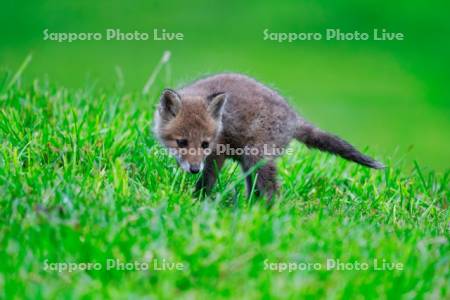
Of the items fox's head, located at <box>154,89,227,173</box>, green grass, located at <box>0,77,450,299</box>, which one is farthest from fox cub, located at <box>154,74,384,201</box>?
green grass, located at <box>0,77,450,299</box>

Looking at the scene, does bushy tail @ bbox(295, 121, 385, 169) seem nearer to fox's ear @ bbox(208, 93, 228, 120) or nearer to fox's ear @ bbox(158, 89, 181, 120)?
fox's ear @ bbox(208, 93, 228, 120)

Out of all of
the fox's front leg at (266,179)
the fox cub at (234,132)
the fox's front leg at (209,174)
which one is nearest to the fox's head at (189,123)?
the fox cub at (234,132)

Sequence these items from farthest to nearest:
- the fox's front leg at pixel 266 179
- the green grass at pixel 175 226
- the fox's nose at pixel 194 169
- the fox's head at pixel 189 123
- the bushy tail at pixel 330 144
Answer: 1. the bushy tail at pixel 330 144
2. the fox's head at pixel 189 123
3. the fox's front leg at pixel 266 179
4. the fox's nose at pixel 194 169
5. the green grass at pixel 175 226

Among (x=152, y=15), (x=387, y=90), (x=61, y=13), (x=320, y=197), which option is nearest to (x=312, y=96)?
(x=387, y=90)

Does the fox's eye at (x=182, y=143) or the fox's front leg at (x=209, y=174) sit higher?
the fox's eye at (x=182, y=143)

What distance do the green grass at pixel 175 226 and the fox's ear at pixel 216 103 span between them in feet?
1.90

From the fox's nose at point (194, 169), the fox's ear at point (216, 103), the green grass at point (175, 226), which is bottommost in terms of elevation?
the green grass at point (175, 226)

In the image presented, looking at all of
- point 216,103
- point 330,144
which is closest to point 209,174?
point 216,103

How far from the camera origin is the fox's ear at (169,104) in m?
7.49

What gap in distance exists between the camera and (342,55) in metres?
17.5

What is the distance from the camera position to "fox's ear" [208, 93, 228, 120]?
290 inches

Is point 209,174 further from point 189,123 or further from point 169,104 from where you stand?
point 169,104

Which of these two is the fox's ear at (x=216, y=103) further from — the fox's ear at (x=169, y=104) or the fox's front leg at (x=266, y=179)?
the fox's front leg at (x=266, y=179)

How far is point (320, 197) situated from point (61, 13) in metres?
11.1
